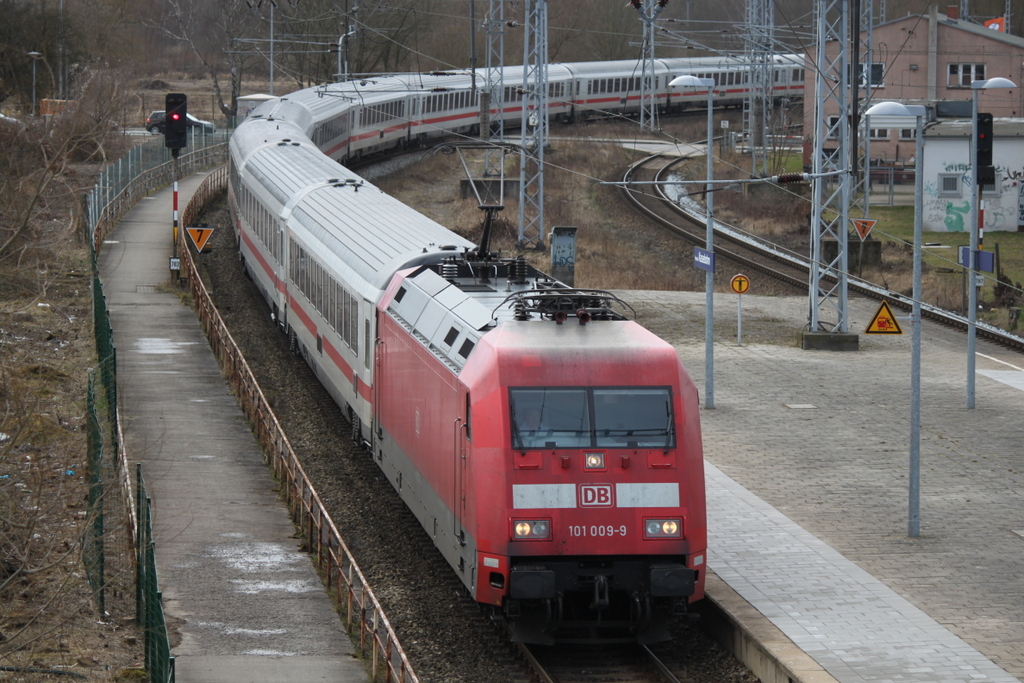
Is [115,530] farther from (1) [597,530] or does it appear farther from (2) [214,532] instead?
(1) [597,530]

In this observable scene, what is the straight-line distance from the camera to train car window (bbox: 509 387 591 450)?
1141cm

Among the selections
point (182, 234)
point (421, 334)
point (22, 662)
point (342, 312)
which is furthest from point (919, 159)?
point (182, 234)

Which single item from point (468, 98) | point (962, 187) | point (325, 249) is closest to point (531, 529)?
point (325, 249)

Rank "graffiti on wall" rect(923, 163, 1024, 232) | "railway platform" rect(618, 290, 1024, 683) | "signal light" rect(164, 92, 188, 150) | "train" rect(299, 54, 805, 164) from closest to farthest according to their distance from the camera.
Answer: "railway platform" rect(618, 290, 1024, 683), "signal light" rect(164, 92, 188, 150), "graffiti on wall" rect(923, 163, 1024, 232), "train" rect(299, 54, 805, 164)

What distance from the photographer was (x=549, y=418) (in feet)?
37.7

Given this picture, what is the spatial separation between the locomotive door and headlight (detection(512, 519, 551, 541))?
2.69 feet

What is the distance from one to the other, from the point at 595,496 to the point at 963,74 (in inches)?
1887

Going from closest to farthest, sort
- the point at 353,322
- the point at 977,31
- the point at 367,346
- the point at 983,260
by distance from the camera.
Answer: the point at 367,346 < the point at 353,322 < the point at 983,260 < the point at 977,31

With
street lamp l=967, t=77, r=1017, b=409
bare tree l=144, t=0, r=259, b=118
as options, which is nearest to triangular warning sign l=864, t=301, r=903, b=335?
street lamp l=967, t=77, r=1017, b=409

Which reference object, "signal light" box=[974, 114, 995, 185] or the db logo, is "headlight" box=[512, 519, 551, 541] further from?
"signal light" box=[974, 114, 995, 185]

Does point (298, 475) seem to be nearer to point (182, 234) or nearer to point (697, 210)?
point (182, 234)

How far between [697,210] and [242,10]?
43814 millimetres

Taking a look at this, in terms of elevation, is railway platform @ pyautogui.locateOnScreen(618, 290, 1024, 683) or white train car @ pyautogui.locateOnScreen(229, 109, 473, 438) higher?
white train car @ pyautogui.locateOnScreen(229, 109, 473, 438)

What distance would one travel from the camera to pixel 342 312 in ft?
61.6
